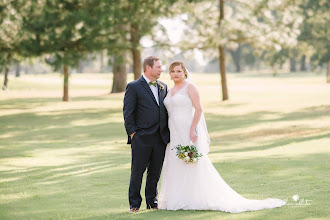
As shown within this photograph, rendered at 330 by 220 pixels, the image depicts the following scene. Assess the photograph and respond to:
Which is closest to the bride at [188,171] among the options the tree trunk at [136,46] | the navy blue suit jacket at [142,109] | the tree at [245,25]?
the navy blue suit jacket at [142,109]

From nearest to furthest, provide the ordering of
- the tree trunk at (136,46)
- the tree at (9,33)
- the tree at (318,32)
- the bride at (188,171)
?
1. the bride at (188,171)
2. the tree trunk at (136,46)
3. the tree at (9,33)
4. the tree at (318,32)

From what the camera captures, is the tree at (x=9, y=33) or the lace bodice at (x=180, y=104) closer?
the lace bodice at (x=180, y=104)

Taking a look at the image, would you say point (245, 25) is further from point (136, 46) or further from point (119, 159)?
point (119, 159)

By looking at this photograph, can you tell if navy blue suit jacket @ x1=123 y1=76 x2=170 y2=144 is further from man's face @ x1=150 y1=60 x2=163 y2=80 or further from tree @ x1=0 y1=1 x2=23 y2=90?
tree @ x1=0 y1=1 x2=23 y2=90

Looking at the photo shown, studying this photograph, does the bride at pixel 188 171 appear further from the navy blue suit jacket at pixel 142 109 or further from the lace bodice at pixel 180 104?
the navy blue suit jacket at pixel 142 109

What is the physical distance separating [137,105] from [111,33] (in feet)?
68.6

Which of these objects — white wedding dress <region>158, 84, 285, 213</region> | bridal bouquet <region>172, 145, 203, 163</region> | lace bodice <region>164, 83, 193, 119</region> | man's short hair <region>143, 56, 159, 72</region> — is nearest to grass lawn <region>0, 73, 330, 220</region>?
white wedding dress <region>158, 84, 285, 213</region>

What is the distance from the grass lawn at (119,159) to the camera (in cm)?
792

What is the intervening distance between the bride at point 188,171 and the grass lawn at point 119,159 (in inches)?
9.6

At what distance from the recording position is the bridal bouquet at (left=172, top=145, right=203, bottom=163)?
23.7ft

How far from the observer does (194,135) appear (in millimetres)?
7375

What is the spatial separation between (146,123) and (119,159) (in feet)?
24.3

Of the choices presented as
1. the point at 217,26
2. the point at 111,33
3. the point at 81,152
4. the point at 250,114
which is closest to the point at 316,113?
the point at 250,114

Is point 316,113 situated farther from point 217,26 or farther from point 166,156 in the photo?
point 166,156
